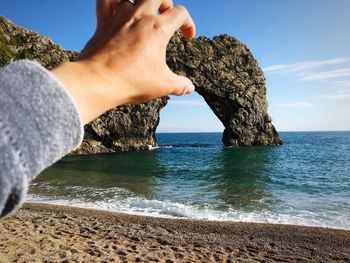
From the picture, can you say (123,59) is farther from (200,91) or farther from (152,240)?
(200,91)

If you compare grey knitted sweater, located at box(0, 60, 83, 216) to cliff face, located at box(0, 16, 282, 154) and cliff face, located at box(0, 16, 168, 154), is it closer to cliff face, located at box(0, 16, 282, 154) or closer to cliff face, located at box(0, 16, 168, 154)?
cliff face, located at box(0, 16, 168, 154)

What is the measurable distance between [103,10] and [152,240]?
10.5 m

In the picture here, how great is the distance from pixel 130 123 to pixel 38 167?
59.1m

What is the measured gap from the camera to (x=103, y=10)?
1176 mm

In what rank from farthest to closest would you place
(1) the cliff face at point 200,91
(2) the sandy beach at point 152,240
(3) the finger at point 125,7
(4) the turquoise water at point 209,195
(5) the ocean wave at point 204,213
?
(1) the cliff face at point 200,91
(4) the turquoise water at point 209,195
(5) the ocean wave at point 204,213
(2) the sandy beach at point 152,240
(3) the finger at point 125,7

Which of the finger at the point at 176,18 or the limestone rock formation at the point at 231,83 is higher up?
the limestone rock formation at the point at 231,83

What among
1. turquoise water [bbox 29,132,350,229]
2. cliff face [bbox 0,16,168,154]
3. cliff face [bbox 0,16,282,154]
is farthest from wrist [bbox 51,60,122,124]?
cliff face [bbox 0,16,282,154]

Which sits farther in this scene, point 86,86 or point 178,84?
point 178,84

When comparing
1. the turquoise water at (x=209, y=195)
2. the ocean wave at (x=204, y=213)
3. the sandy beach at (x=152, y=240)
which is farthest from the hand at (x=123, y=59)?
the turquoise water at (x=209, y=195)

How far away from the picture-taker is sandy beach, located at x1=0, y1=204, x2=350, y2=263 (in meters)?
8.89

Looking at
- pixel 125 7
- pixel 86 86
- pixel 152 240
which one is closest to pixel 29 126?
pixel 86 86

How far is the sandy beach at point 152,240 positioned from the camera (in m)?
8.89

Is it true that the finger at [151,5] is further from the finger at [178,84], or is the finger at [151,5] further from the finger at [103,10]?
the finger at [178,84]

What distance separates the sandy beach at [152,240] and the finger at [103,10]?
27.1 feet
